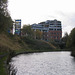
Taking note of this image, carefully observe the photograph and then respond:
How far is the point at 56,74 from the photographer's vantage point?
925 inches

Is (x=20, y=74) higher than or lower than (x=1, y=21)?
lower

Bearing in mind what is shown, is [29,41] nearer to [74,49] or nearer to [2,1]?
[74,49]

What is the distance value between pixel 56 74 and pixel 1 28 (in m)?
19.4

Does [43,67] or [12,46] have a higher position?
[12,46]

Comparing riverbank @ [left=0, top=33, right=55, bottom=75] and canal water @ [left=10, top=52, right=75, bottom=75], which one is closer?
canal water @ [left=10, top=52, right=75, bottom=75]

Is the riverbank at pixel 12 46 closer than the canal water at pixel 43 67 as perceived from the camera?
No

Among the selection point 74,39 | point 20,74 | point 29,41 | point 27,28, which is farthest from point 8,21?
point 27,28

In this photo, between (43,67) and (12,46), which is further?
(12,46)

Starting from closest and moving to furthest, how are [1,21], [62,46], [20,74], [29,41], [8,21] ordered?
1. [20,74]
2. [1,21]
3. [8,21]
4. [29,41]
5. [62,46]

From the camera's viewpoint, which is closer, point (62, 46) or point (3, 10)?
point (3, 10)

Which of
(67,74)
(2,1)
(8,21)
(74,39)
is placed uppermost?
(2,1)

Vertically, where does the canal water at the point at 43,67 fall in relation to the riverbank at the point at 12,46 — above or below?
below

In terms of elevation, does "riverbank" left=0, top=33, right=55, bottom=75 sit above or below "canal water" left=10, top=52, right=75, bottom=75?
above

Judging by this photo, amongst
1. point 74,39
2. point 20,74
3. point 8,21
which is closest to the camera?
point 20,74
